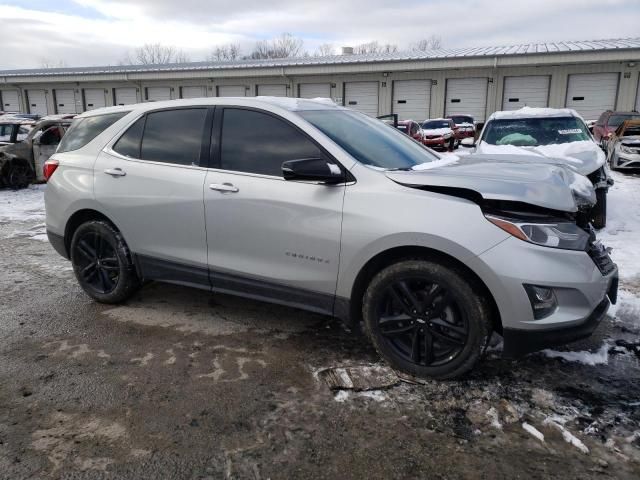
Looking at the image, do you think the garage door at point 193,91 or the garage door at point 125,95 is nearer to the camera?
the garage door at point 193,91

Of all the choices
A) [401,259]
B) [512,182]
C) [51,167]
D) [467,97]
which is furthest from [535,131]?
[467,97]

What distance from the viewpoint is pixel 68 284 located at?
5352 mm

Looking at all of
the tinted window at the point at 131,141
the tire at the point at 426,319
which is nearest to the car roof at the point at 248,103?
the tinted window at the point at 131,141

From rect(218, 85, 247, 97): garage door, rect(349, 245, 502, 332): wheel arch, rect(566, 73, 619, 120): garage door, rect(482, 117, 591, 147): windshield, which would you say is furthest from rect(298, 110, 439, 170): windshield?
rect(218, 85, 247, 97): garage door

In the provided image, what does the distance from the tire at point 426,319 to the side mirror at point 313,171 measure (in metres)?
0.68

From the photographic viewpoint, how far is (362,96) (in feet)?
98.6

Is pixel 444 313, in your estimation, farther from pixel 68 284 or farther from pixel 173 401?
pixel 68 284

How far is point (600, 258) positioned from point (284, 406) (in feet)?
6.94

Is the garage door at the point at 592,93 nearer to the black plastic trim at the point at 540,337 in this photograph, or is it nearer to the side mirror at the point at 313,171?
the black plastic trim at the point at 540,337

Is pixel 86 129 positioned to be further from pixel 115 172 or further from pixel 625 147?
pixel 625 147

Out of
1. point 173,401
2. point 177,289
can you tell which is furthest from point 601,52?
point 173,401

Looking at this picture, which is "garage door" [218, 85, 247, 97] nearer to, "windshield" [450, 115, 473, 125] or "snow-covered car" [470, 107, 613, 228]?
"windshield" [450, 115, 473, 125]

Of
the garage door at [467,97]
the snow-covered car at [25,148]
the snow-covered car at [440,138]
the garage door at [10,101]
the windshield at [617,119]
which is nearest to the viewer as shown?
the snow-covered car at [25,148]

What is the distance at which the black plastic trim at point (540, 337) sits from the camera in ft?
9.48
